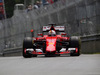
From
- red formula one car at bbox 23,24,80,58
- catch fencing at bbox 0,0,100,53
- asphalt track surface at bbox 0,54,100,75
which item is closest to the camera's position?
asphalt track surface at bbox 0,54,100,75

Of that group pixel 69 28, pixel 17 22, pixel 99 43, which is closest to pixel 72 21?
pixel 69 28

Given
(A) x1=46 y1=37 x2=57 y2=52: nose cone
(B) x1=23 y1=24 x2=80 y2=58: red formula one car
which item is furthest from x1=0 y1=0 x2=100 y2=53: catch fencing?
(A) x1=46 y1=37 x2=57 y2=52: nose cone

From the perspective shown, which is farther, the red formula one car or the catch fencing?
the catch fencing

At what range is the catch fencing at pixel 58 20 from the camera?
22641 mm

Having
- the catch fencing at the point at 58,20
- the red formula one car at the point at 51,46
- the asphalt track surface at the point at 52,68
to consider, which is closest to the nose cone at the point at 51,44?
the red formula one car at the point at 51,46

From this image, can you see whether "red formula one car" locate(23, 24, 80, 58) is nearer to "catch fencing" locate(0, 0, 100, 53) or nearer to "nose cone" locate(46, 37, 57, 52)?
"nose cone" locate(46, 37, 57, 52)

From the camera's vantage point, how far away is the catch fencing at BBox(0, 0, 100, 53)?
22641 millimetres

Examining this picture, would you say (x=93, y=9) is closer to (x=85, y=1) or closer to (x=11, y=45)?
(x=85, y=1)

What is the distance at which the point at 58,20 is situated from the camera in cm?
2538

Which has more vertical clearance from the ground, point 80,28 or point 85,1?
point 85,1

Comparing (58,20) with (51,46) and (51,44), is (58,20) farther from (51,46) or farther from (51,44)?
(51,46)

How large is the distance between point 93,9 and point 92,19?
0.58 m

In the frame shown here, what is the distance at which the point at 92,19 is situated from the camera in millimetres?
22609

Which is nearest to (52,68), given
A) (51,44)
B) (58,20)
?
(51,44)
